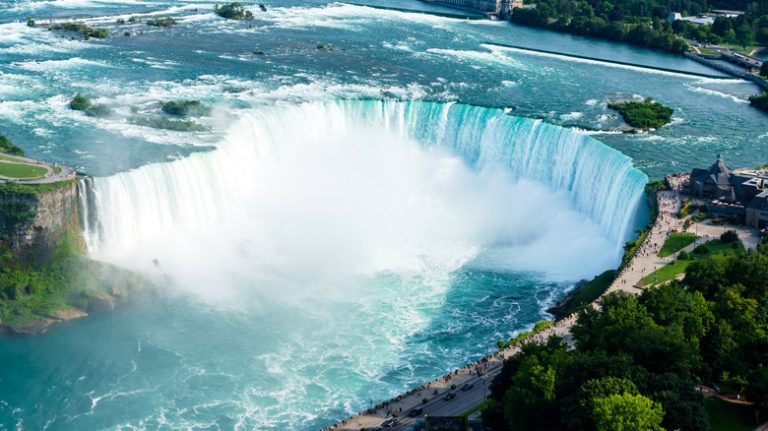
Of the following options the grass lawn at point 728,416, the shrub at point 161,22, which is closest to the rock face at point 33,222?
the grass lawn at point 728,416

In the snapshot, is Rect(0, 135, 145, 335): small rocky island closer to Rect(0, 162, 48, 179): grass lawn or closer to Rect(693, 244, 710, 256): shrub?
Rect(0, 162, 48, 179): grass lawn

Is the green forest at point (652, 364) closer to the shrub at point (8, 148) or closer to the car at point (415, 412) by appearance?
the car at point (415, 412)

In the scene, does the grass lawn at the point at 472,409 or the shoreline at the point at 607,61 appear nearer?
the grass lawn at the point at 472,409

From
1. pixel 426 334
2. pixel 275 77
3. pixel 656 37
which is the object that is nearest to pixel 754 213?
pixel 426 334

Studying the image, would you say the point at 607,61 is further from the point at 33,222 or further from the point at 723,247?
the point at 33,222

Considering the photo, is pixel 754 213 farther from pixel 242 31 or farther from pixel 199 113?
pixel 242 31

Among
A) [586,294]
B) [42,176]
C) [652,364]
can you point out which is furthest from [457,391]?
[42,176]
